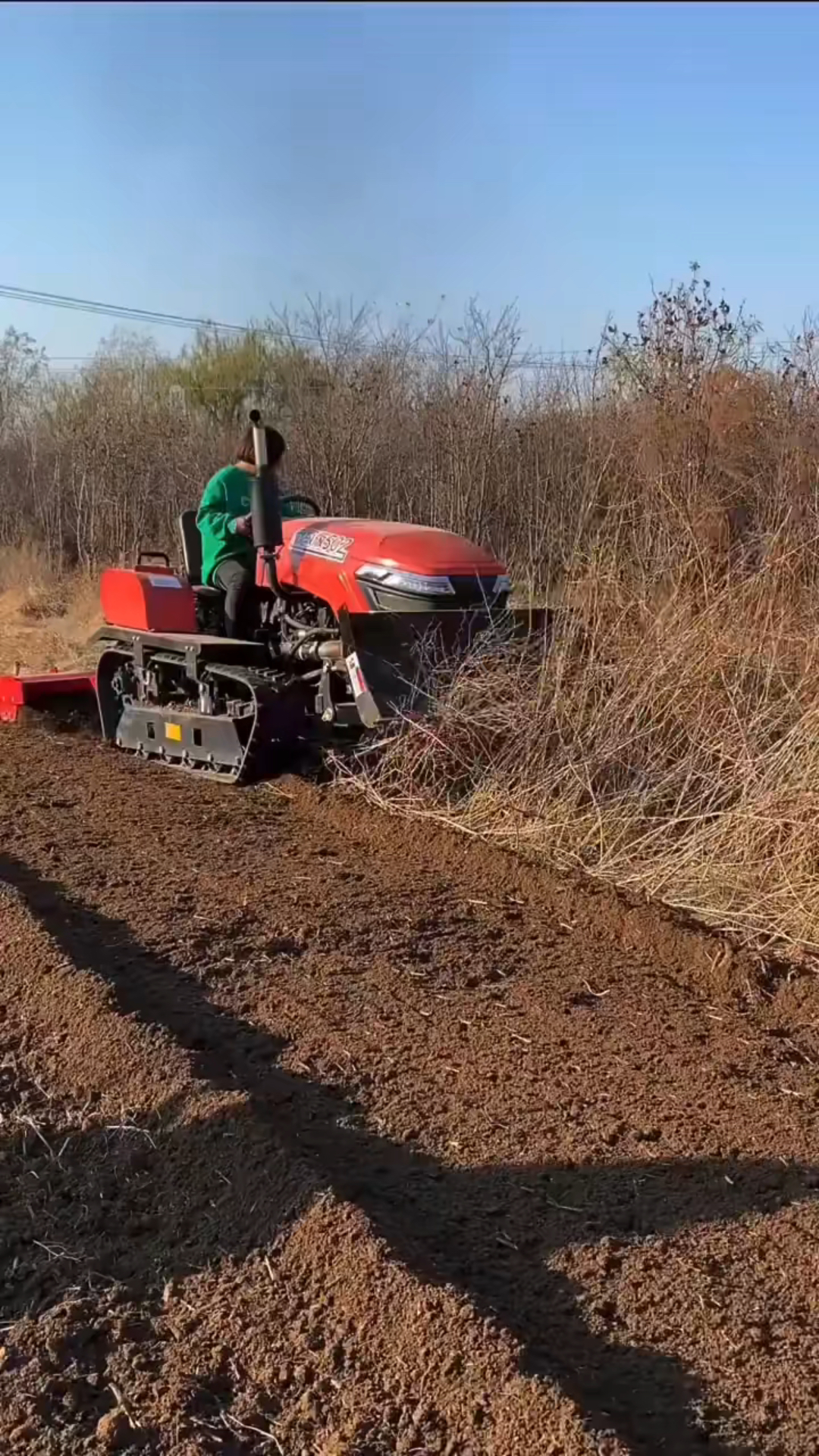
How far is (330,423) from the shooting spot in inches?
579

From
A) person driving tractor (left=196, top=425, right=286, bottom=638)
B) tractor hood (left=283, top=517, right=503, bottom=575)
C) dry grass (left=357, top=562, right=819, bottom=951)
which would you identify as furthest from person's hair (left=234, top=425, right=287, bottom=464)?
dry grass (left=357, top=562, right=819, bottom=951)

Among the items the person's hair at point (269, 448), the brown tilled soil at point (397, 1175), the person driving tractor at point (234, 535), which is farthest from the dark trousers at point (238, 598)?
the brown tilled soil at point (397, 1175)

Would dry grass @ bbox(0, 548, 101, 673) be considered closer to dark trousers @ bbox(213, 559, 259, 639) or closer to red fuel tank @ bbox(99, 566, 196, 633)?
red fuel tank @ bbox(99, 566, 196, 633)

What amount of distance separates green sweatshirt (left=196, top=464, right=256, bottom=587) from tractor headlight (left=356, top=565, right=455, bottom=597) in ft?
3.57

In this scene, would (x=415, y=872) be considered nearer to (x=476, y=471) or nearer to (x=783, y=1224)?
(x=783, y=1224)

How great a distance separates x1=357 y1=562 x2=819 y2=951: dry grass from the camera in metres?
5.01

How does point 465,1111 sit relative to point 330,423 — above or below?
below

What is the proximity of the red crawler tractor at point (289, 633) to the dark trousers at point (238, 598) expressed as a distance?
0.21 feet

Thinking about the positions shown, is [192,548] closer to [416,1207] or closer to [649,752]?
[649,752]

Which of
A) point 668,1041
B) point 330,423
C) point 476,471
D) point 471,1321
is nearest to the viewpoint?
point 471,1321

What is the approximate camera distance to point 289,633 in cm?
707

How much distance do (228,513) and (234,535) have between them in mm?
132

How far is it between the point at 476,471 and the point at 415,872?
8786mm

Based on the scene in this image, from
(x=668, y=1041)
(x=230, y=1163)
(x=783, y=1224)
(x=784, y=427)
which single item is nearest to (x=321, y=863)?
(x=668, y=1041)
